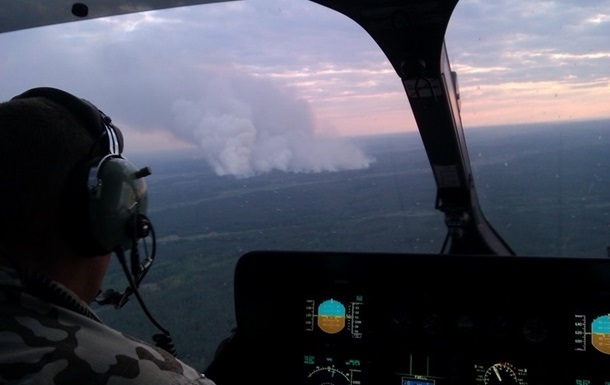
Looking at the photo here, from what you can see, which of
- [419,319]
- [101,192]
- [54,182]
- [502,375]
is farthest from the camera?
[419,319]

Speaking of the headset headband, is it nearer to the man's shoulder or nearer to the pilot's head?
the pilot's head

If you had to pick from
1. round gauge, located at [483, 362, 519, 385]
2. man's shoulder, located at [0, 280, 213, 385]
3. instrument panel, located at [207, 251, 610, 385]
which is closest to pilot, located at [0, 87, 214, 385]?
man's shoulder, located at [0, 280, 213, 385]

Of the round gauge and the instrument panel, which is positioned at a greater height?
the instrument panel

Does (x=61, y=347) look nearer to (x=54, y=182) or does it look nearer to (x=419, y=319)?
(x=54, y=182)

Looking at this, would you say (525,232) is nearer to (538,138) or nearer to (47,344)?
(538,138)

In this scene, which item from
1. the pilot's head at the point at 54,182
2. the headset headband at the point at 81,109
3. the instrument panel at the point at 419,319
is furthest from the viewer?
the instrument panel at the point at 419,319

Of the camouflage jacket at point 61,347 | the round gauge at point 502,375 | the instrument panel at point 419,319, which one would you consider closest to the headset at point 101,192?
the camouflage jacket at point 61,347

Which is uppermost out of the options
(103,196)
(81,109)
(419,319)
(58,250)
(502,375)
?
(81,109)

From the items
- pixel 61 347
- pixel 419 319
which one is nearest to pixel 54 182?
pixel 61 347

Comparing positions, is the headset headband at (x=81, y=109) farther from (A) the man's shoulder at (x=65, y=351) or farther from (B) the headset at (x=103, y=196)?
(A) the man's shoulder at (x=65, y=351)
